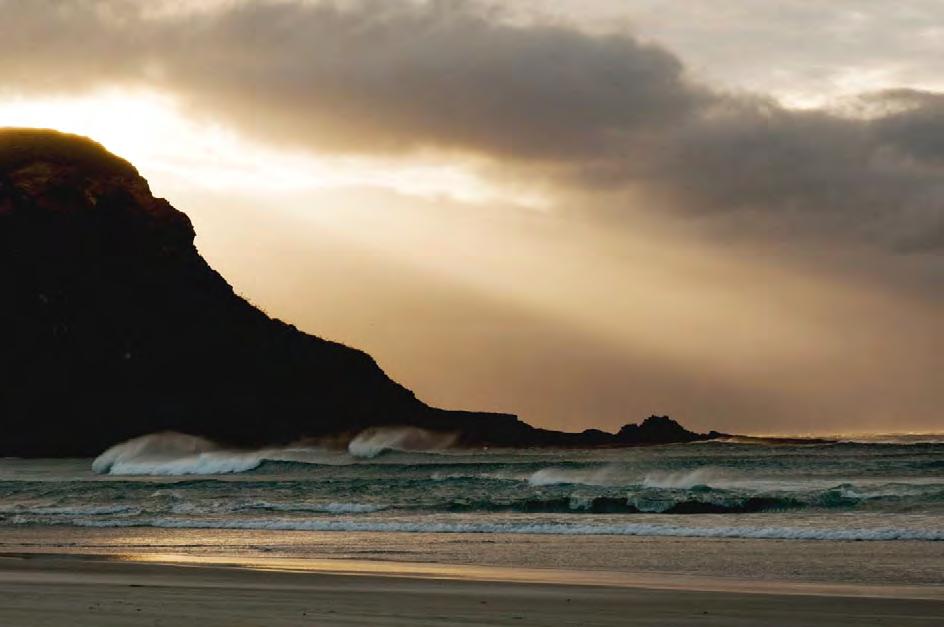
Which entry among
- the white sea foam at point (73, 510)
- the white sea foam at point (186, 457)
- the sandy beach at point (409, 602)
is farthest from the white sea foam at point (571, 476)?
the sandy beach at point (409, 602)

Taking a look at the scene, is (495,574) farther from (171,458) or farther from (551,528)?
(171,458)

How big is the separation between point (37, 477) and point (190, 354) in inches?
1343

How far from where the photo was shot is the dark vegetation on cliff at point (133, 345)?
87.1 meters

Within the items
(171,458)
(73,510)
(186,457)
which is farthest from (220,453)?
(73,510)

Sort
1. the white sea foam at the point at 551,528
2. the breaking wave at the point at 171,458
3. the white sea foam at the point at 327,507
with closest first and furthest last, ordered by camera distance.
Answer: the white sea foam at the point at 551,528, the white sea foam at the point at 327,507, the breaking wave at the point at 171,458

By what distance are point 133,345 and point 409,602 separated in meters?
84.8

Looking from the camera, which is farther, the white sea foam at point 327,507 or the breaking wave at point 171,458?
the breaking wave at point 171,458

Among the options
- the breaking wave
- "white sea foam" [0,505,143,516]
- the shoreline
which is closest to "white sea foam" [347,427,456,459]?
the breaking wave

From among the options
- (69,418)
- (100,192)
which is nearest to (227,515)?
(69,418)

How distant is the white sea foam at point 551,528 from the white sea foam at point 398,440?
51.7m

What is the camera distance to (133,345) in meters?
94.0

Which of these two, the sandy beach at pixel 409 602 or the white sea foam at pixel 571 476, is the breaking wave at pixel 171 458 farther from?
the sandy beach at pixel 409 602

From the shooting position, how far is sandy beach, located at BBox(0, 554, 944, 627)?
1198 centimetres

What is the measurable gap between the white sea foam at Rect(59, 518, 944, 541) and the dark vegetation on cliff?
5773 centimetres
